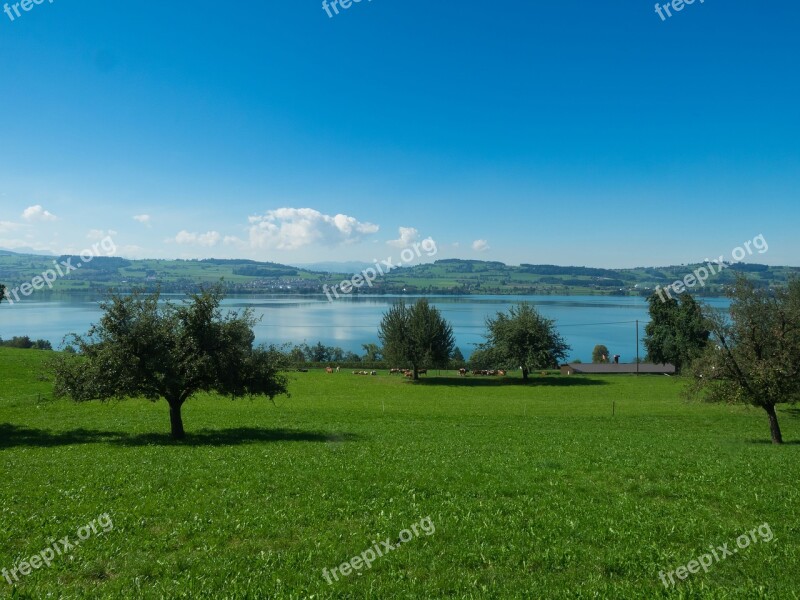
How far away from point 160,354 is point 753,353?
26380mm

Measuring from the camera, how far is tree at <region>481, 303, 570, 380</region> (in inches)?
2601

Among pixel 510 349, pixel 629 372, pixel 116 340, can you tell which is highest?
pixel 116 340

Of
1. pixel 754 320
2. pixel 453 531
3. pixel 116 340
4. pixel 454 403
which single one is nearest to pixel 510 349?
pixel 454 403

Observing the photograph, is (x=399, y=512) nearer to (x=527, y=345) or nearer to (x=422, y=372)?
(x=527, y=345)

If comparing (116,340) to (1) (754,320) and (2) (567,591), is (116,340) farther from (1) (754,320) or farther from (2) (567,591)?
(1) (754,320)

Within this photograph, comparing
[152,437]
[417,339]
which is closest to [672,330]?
[417,339]

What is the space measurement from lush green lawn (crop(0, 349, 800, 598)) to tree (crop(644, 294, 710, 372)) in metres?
56.8

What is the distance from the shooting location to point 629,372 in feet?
261

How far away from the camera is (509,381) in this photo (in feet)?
219

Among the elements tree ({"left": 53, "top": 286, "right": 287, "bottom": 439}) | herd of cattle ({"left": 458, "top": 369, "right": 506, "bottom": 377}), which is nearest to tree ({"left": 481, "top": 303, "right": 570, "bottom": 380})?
herd of cattle ({"left": 458, "top": 369, "right": 506, "bottom": 377})

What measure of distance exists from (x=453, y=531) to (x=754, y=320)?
21.0 m

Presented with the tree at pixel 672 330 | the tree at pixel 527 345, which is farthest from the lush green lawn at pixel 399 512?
the tree at pixel 672 330

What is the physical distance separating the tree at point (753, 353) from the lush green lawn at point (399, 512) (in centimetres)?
247

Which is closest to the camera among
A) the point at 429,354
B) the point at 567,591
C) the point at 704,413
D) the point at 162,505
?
the point at 567,591
